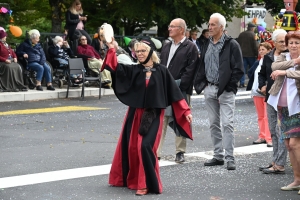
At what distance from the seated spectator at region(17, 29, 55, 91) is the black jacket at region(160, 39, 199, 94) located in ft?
29.0

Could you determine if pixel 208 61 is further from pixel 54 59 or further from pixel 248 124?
pixel 54 59

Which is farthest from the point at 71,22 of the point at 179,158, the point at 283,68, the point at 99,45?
the point at 283,68

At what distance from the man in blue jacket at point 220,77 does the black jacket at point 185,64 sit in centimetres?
12

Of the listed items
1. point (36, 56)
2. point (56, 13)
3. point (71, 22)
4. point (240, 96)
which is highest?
point (56, 13)

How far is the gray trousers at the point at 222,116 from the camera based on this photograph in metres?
9.54

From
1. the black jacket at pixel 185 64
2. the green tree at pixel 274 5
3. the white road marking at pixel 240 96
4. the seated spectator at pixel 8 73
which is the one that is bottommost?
the white road marking at pixel 240 96

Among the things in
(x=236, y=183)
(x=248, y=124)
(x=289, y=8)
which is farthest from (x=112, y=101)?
(x=236, y=183)

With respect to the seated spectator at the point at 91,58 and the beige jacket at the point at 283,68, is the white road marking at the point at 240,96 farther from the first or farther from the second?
the beige jacket at the point at 283,68

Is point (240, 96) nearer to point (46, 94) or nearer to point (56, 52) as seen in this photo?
point (56, 52)

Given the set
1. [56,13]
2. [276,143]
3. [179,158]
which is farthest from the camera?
[56,13]

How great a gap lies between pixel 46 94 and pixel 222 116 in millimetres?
8979

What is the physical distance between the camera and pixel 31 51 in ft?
60.2

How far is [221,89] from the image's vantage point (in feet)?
30.9

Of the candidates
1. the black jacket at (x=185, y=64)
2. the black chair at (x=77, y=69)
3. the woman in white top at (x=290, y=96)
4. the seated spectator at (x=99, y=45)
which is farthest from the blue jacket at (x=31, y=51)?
the woman in white top at (x=290, y=96)
